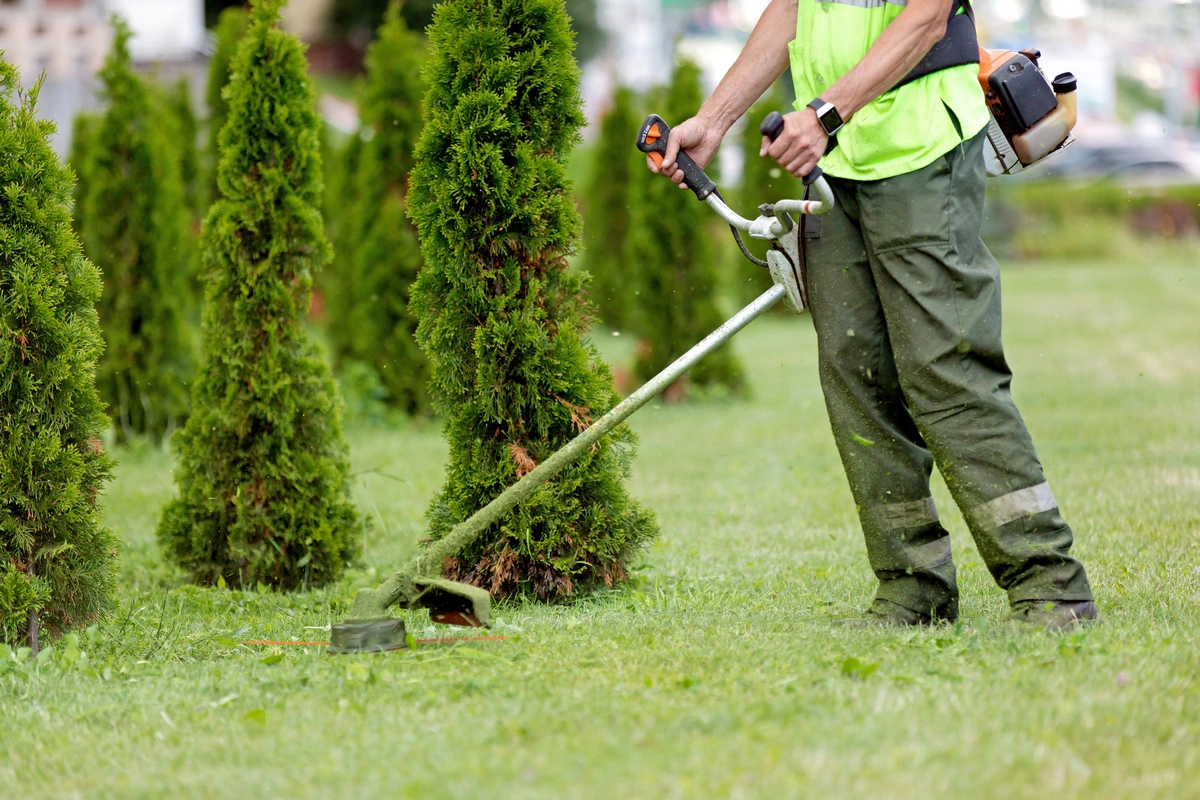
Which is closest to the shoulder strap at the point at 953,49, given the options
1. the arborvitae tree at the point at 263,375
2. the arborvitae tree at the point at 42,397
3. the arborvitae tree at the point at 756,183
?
the arborvitae tree at the point at 42,397

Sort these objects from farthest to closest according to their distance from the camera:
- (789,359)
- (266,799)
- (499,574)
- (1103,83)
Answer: (1103,83), (789,359), (499,574), (266,799)

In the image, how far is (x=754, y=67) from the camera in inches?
140

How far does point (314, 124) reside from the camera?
4.76 meters

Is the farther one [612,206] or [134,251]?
[612,206]

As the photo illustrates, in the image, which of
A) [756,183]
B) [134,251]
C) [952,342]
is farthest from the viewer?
[756,183]

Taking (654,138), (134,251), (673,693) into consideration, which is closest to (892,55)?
(654,138)

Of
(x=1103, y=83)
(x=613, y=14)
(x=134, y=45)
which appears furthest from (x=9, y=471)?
(x=1103, y=83)

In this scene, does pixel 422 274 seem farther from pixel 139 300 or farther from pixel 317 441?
pixel 139 300

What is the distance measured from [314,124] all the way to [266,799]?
3140mm

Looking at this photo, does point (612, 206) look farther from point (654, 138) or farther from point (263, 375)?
point (654, 138)

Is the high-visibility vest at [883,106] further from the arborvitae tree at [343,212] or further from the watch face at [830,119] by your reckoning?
the arborvitae tree at [343,212]

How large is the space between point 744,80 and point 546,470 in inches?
49.8

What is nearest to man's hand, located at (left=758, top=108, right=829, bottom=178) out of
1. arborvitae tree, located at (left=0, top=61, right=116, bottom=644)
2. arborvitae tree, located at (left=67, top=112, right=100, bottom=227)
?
arborvitae tree, located at (left=0, top=61, right=116, bottom=644)

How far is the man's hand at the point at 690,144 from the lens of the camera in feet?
11.2
